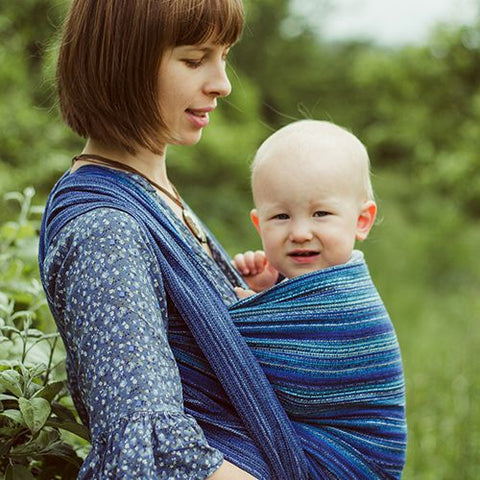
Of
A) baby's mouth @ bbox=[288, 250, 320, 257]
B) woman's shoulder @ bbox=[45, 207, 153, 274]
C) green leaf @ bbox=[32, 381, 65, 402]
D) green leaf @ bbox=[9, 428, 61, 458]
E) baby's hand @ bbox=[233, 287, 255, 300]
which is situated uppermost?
baby's mouth @ bbox=[288, 250, 320, 257]

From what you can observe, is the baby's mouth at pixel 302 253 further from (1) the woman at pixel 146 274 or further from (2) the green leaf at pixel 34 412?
(2) the green leaf at pixel 34 412

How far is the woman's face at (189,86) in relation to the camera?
1535mm

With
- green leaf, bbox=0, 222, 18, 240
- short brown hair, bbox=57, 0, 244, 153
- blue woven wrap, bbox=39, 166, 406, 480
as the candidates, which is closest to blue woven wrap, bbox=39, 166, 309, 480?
blue woven wrap, bbox=39, 166, 406, 480

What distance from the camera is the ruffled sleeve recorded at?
4.24ft

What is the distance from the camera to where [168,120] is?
160cm

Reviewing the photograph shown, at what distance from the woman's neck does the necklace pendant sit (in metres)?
0.09

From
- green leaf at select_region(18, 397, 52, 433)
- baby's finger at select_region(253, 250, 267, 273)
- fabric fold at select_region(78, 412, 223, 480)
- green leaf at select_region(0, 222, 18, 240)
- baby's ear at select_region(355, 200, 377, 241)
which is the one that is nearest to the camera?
fabric fold at select_region(78, 412, 223, 480)

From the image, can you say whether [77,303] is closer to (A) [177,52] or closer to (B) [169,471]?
(B) [169,471]

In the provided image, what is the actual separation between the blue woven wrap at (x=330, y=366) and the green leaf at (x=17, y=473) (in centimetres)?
47

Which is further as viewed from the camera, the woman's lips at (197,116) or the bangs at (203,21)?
the woman's lips at (197,116)

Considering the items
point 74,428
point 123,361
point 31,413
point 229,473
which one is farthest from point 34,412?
point 229,473

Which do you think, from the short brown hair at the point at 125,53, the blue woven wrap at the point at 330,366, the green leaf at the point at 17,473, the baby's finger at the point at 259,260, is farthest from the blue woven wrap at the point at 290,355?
the baby's finger at the point at 259,260

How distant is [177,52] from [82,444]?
967mm

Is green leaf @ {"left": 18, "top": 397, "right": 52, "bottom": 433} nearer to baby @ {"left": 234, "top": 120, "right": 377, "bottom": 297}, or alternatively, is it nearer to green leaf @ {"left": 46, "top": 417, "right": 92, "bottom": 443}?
green leaf @ {"left": 46, "top": 417, "right": 92, "bottom": 443}
